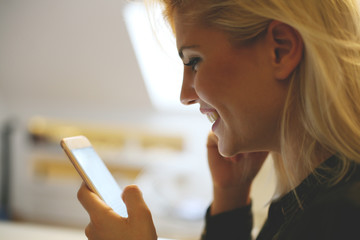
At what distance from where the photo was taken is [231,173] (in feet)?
2.93

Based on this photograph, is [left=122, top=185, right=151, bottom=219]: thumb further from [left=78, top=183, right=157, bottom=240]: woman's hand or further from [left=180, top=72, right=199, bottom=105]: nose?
[left=180, top=72, right=199, bottom=105]: nose

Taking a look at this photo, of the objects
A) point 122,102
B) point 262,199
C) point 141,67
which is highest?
point 141,67

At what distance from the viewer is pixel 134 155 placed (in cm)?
250

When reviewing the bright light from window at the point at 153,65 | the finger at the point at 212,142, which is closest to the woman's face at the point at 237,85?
the finger at the point at 212,142

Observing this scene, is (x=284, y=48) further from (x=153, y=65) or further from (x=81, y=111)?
(x=81, y=111)

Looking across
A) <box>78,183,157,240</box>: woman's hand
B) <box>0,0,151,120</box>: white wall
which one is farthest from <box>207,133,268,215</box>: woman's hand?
<box>0,0,151,120</box>: white wall

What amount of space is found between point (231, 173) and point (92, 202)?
13.0 inches

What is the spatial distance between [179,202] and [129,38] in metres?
0.91

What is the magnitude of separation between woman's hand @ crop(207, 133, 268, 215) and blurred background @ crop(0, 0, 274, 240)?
3.93 ft

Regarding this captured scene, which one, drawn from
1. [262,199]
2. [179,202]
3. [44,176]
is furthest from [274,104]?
[44,176]

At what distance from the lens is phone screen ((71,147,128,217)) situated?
2.47 feet

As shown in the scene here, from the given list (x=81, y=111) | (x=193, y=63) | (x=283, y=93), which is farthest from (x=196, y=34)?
(x=81, y=111)

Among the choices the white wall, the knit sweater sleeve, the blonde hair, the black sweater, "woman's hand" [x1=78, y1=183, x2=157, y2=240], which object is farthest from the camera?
the white wall

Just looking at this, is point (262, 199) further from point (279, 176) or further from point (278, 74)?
point (278, 74)
